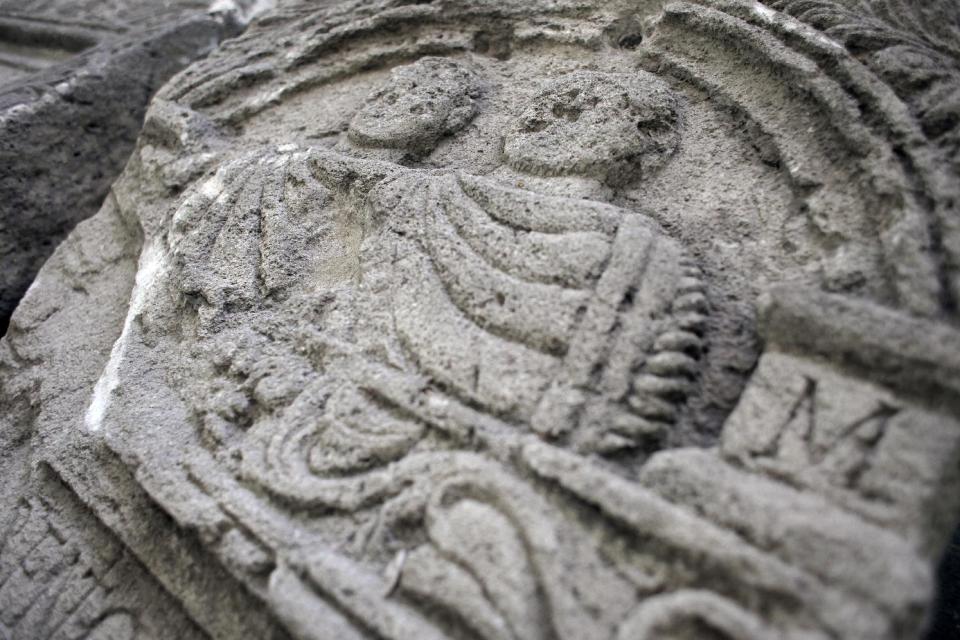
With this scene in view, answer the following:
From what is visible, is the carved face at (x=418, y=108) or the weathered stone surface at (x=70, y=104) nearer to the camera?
the carved face at (x=418, y=108)

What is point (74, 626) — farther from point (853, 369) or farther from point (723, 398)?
point (853, 369)

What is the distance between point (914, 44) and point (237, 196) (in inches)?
61.0

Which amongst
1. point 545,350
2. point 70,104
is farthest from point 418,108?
point 70,104

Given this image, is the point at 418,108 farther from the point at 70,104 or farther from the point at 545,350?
the point at 70,104

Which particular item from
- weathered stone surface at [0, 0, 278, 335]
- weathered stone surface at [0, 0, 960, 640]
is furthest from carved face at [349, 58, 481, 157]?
weathered stone surface at [0, 0, 278, 335]

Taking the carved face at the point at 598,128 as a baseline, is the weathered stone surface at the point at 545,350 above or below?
below

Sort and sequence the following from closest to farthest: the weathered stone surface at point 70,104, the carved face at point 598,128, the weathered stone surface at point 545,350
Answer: the weathered stone surface at point 545,350 < the carved face at point 598,128 < the weathered stone surface at point 70,104

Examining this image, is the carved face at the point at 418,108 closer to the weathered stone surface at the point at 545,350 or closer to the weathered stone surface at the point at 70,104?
the weathered stone surface at the point at 545,350

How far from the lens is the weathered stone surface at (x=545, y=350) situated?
825 mm

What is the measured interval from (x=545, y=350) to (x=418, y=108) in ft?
2.85

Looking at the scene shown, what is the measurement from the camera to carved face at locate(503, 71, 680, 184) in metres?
1.40

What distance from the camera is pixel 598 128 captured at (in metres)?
1.42

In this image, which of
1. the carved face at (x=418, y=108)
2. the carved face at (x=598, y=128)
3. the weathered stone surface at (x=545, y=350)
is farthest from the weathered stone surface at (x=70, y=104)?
the carved face at (x=598, y=128)

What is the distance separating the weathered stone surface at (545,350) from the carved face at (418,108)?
0.01 m
